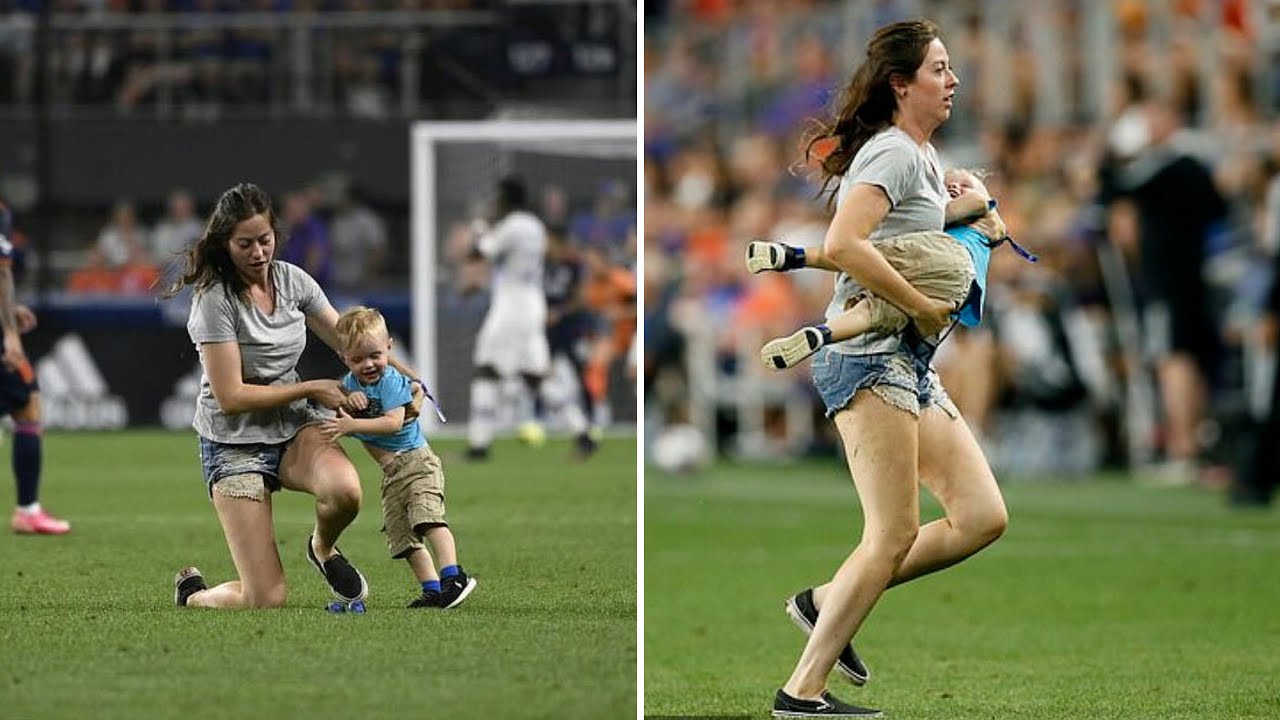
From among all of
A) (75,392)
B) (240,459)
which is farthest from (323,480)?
(75,392)

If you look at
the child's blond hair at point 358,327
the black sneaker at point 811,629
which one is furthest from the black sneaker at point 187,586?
the black sneaker at point 811,629

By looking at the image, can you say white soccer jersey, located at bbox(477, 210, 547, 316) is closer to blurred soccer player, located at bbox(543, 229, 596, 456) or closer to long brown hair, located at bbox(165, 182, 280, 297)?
blurred soccer player, located at bbox(543, 229, 596, 456)

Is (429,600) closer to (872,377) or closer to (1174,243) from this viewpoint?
(872,377)

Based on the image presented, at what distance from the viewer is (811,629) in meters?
7.75

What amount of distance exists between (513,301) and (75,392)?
20.1ft

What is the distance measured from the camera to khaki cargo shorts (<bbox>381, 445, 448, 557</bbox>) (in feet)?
29.8

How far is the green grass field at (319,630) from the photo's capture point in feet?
22.8

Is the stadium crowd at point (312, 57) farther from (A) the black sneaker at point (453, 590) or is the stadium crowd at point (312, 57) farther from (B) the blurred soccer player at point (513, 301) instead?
(A) the black sneaker at point (453, 590)

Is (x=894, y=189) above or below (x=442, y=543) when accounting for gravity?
above

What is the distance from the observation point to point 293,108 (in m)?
28.4

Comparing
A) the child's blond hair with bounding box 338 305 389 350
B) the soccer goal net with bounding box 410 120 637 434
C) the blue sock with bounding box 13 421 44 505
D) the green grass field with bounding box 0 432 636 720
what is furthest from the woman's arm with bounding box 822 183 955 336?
the soccer goal net with bounding box 410 120 637 434

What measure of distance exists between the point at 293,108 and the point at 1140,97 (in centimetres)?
1138

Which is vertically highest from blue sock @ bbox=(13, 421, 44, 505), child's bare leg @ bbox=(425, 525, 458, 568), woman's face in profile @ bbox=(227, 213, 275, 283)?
woman's face in profile @ bbox=(227, 213, 275, 283)

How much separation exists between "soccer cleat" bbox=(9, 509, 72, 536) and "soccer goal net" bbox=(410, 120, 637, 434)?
12.4m
